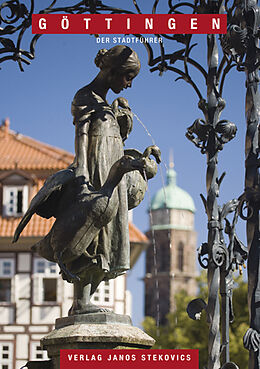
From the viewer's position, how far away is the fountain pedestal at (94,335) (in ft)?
21.5

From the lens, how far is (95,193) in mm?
6855

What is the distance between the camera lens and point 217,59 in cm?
902

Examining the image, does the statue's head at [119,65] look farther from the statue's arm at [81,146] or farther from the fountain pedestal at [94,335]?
the fountain pedestal at [94,335]

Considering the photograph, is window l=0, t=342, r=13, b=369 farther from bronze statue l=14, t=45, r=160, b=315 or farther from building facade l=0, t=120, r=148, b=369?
bronze statue l=14, t=45, r=160, b=315

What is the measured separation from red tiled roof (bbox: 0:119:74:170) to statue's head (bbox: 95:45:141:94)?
25.3 m

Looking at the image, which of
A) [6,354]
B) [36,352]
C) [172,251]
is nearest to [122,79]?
[36,352]

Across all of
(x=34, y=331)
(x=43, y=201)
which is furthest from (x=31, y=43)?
(x=34, y=331)

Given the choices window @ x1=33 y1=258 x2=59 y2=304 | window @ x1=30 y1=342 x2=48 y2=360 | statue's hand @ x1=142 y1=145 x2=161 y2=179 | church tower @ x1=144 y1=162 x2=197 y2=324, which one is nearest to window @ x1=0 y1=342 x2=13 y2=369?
window @ x1=30 y1=342 x2=48 y2=360

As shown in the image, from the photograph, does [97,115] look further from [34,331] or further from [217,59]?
[34,331]

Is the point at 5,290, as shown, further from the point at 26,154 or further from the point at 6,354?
the point at 26,154

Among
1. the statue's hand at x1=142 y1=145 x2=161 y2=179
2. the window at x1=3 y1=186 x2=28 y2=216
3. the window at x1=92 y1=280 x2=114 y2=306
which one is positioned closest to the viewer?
the statue's hand at x1=142 y1=145 x2=161 y2=179

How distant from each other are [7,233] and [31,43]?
24055 mm

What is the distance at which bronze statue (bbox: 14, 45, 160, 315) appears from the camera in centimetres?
682

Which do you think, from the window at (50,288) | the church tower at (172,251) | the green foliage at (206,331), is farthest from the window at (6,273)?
the church tower at (172,251)
